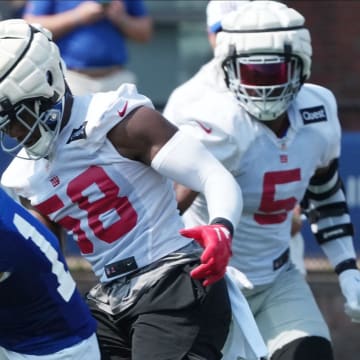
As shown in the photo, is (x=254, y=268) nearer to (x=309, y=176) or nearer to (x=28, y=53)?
(x=309, y=176)

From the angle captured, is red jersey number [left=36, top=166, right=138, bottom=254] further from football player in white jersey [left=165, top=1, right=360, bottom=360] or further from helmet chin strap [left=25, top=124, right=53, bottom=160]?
football player in white jersey [left=165, top=1, right=360, bottom=360]

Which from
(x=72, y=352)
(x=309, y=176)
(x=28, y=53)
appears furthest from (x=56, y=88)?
(x=309, y=176)

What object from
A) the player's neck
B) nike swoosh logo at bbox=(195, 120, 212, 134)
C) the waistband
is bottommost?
the waistband

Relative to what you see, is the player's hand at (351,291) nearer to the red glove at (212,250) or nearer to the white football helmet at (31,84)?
the red glove at (212,250)

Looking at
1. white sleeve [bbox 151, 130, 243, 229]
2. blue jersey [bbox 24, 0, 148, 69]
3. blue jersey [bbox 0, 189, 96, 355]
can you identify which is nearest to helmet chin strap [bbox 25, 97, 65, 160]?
white sleeve [bbox 151, 130, 243, 229]

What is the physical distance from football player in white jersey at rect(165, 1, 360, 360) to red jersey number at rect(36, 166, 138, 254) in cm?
55

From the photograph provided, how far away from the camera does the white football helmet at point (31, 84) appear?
4.30m

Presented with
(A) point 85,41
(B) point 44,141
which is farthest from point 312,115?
(A) point 85,41

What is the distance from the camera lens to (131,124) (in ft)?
14.4

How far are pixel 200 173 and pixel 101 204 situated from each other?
31 centimetres

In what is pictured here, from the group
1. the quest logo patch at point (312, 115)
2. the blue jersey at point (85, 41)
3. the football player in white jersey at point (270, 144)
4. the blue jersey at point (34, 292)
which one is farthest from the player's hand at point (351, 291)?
the blue jersey at point (85, 41)

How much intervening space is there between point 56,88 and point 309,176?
119 centimetres

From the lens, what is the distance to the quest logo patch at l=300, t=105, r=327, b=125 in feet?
17.0

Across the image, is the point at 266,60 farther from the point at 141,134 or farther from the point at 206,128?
the point at 141,134
